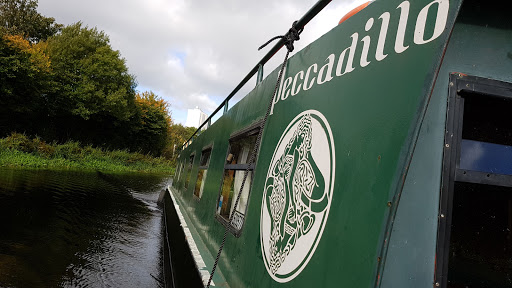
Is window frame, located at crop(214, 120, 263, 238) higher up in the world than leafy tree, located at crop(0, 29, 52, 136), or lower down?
lower down

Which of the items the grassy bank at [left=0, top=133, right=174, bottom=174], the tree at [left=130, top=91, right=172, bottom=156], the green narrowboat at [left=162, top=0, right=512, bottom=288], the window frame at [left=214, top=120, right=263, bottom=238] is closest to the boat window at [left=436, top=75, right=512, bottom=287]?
the green narrowboat at [left=162, top=0, right=512, bottom=288]

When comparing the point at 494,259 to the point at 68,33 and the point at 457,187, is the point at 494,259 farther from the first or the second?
the point at 68,33

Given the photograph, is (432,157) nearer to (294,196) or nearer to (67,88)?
(294,196)

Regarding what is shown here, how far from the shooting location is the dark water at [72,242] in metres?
4.14

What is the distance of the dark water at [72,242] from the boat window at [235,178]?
234cm

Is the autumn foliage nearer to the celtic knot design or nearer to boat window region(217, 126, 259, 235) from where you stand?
boat window region(217, 126, 259, 235)

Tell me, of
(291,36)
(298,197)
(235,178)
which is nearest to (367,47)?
(298,197)

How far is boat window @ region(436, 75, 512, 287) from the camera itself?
0.99m

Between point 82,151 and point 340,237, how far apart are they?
1000 inches

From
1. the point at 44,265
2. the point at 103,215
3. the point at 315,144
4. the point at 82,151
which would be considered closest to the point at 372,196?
the point at 315,144

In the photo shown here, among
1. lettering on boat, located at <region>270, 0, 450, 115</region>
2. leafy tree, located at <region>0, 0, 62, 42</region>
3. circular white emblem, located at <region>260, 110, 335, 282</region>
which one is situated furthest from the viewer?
leafy tree, located at <region>0, 0, 62, 42</region>

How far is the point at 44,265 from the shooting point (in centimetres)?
431

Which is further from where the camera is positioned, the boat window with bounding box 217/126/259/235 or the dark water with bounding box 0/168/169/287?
the dark water with bounding box 0/168/169/287

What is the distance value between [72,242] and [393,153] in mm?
6228
